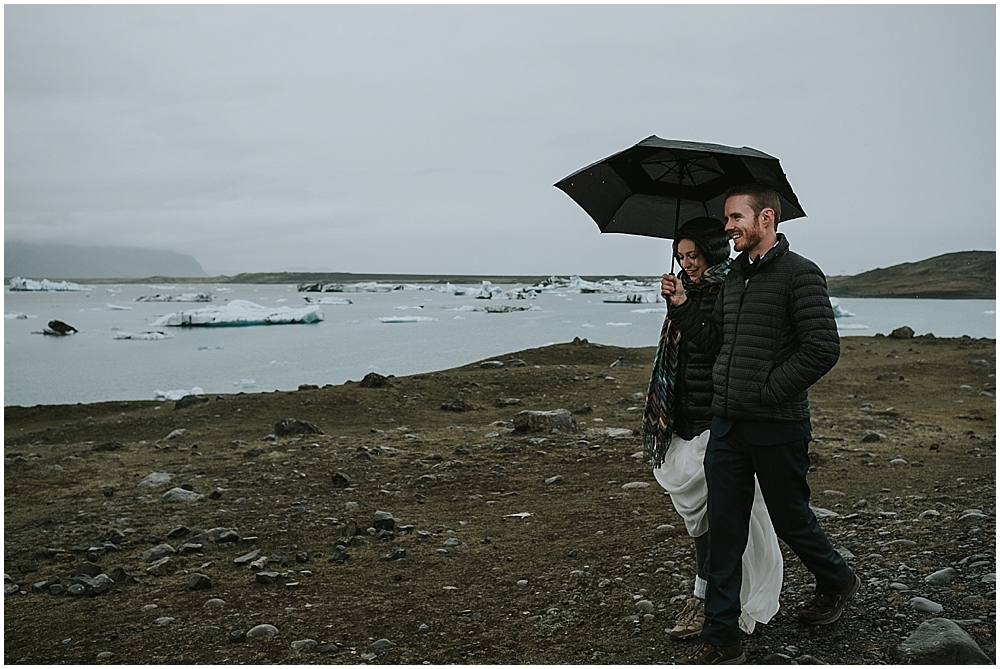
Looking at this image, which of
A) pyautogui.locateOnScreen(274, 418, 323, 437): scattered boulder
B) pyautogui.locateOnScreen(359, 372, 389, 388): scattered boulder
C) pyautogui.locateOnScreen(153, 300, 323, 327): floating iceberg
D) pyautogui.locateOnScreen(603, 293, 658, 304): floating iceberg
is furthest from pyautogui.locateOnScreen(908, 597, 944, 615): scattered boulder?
pyautogui.locateOnScreen(603, 293, 658, 304): floating iceberg

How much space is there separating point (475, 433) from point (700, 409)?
5.39 meters

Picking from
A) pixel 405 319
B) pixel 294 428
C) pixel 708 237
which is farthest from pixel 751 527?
pixel 405 319

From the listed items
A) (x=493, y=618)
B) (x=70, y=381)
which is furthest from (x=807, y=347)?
(x=70, y=381)

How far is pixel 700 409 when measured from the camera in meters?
3.26

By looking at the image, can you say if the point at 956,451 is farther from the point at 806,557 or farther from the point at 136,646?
the point at 136,646

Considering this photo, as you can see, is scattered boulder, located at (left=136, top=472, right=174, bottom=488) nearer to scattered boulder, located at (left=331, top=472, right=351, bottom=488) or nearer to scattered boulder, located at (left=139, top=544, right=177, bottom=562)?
scattered boulder, located at (left=331, top=472, right=351, bottom=488)

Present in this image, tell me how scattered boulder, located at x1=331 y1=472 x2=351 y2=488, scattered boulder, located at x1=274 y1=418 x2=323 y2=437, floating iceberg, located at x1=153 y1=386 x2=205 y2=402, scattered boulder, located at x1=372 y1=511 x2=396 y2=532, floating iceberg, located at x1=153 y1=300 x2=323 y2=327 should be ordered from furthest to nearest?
floating iceberg, located at x1=153 y1=300 x2=323 y2=327, floating iceberg, located at x1=153 y1=386 x2=205 y2=402, scattered boulder, located at x1=274 y1=418 x2=323 y2=437, scattered boulder, located at x1=331 y1=472 x2=351 y2=488, scattered boulder, located at x1=372 y1=511 x2=396 y2=532

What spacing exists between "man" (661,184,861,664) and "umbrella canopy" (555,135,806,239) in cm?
43

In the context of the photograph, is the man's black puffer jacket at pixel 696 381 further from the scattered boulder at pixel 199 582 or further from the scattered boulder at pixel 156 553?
the scattered boulder at pixel 156 553

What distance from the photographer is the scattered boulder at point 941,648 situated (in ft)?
9.45

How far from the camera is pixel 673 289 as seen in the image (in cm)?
315

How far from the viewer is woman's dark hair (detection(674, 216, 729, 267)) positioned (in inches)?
128

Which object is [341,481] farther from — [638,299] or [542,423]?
[638,299]

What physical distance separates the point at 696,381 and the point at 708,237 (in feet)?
1.87
